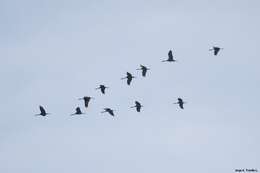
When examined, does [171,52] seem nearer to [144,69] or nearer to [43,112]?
[144,69]

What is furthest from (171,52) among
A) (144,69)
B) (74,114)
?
(74,114)

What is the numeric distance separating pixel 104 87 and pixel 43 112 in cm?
885

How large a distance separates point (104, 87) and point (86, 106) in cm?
422

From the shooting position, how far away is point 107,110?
160875mm

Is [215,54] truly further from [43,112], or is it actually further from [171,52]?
[43,112]

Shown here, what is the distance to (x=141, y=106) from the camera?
160 m

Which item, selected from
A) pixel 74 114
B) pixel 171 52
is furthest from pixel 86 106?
pixel 171 52

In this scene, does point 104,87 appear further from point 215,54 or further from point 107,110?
point 215,54

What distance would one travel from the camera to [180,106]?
162 m

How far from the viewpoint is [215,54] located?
159m

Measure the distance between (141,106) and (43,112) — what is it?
1340cm

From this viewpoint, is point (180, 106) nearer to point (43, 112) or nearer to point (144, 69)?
point (144, 69)

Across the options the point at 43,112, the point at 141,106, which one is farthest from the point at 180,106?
the point at 43,112

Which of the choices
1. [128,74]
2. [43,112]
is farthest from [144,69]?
[43,112]
